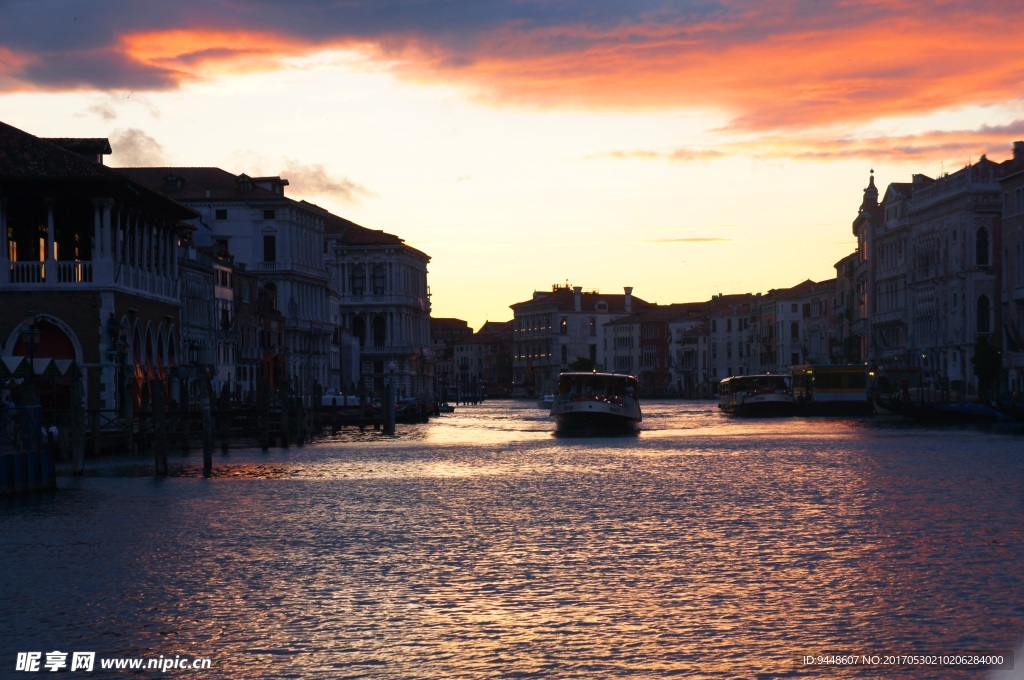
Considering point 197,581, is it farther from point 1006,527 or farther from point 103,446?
point 103,446

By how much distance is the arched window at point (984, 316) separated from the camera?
9288 centimetres

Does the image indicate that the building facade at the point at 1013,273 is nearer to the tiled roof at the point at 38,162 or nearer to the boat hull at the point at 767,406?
the boat hull at the point at 767,406

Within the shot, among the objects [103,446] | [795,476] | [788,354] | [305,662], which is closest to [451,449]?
[103,446]

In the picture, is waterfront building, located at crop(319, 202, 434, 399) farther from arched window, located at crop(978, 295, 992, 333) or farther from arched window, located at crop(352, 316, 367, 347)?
arched window, located at crop(978, 295, 992, 333)

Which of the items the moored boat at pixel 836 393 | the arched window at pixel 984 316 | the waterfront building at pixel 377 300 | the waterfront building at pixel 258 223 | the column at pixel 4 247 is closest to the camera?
the column at pixel 4 247

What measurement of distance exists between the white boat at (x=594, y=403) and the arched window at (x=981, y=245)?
39.1 m

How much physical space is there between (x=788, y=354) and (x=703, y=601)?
15011cm

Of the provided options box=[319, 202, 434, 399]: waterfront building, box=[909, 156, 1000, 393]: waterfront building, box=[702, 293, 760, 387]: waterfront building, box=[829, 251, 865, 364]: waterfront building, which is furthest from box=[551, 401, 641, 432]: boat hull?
box=[702, 293, 760, 387]: waterfront building

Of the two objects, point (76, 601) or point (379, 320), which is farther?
point (379, 320)

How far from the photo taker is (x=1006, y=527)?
852 inches

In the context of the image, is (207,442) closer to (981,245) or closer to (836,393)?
(836,393)

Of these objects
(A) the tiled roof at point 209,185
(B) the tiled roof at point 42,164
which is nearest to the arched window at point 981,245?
(A) the tiled roof at point 209,185

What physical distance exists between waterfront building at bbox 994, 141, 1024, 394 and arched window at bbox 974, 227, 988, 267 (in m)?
5.49

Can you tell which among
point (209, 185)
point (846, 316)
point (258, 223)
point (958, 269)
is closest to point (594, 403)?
point (958, 269)
